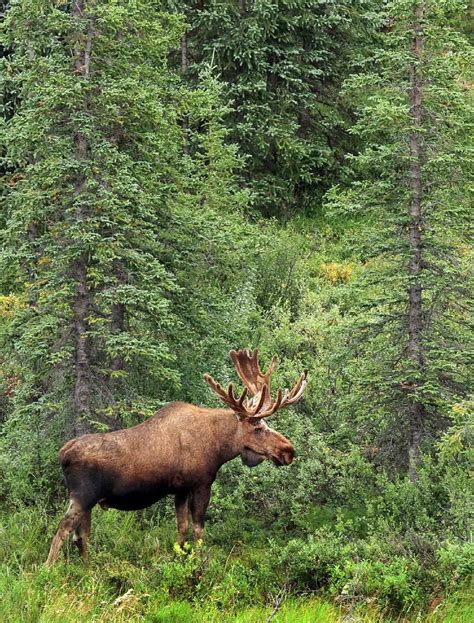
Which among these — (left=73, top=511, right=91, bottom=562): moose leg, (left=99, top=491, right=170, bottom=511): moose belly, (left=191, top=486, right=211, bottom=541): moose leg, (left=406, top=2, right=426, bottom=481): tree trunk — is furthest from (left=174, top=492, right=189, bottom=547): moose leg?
(left=406, top=2, right=426, bottom=481): tree trunk

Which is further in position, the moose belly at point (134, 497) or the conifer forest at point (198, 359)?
the moose belly at point (134, 497)

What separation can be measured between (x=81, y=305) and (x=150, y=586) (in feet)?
11.7

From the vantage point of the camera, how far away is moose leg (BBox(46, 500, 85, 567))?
8969mm

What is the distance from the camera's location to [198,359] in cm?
1225

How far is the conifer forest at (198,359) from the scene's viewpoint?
914cm

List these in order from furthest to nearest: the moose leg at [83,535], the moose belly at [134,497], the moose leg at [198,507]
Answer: the moose leg at [198,507] < the moose belly at [134,497] < the moose leg at [83,535]

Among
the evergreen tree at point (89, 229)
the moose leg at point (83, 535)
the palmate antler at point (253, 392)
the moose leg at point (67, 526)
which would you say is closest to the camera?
the moose leg at point (67, 526)

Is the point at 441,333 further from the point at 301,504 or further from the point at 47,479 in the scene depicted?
the point at 47,479

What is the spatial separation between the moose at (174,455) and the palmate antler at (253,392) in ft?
0.04

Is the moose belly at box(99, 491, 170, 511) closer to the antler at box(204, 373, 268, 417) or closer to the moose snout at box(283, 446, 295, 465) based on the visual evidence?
the antler at box(204, 373, 268, 417)

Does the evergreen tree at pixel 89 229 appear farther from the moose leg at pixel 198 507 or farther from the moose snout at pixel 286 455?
the moose snout at pixel 286 455

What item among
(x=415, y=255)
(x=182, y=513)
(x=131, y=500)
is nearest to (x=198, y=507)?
(x=182, y=513)

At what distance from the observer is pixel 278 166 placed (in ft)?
73.2

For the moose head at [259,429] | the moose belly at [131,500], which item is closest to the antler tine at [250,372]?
the moose head at [259,429]
